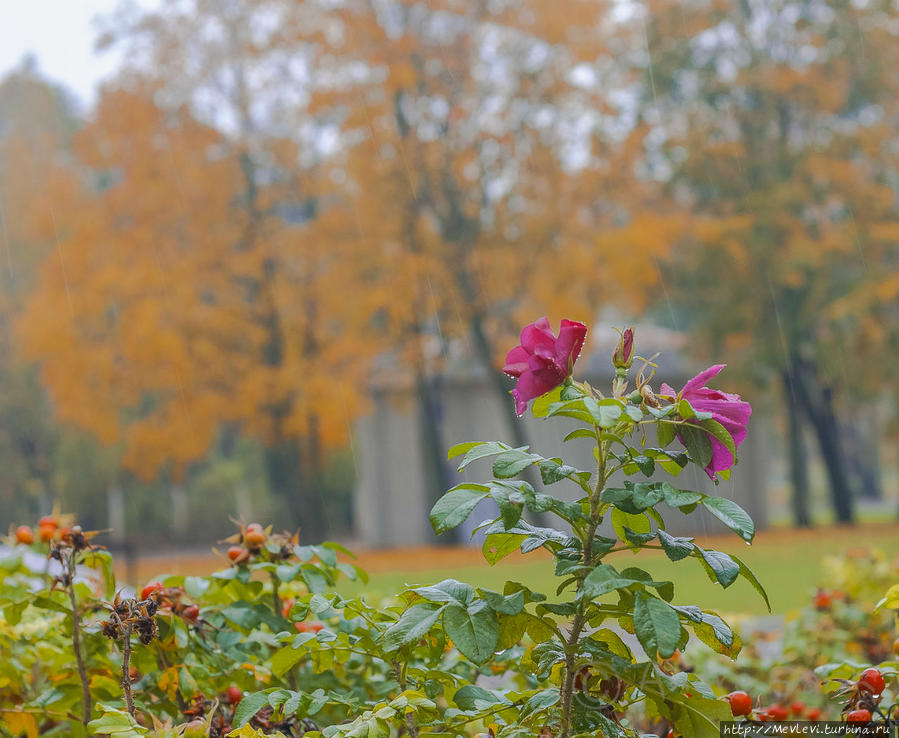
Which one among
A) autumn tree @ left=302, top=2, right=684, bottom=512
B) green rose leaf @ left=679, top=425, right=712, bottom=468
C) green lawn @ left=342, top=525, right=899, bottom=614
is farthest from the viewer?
autumn tree @ left=302, top=2, right=684, bottom=512

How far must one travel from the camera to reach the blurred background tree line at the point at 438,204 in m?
13.1

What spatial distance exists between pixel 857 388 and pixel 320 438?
902cm

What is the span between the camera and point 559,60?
13.0m

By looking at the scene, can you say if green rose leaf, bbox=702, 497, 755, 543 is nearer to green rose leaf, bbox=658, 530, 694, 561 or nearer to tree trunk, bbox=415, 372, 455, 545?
green rose leaf, bbox=658, 530, 694, 561

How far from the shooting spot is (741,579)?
9453mm

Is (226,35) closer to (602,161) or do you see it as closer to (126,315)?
(126,315)

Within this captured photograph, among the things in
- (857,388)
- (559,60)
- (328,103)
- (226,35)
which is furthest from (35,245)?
(857,388)

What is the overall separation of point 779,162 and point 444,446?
6.97 meters

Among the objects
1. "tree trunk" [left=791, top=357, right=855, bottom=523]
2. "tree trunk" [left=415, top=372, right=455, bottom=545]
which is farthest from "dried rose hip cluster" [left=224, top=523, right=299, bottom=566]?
"tree trunk" [left=791, top=357, right=855, bottom=523]

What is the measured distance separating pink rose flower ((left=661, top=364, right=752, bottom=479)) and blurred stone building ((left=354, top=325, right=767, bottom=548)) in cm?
1419

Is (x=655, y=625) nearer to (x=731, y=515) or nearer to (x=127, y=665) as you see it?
(x=731, y=515)

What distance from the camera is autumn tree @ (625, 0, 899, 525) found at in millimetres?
15578

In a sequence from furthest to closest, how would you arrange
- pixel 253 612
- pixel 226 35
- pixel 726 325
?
pixel 726 325 → pixel 226 35 → pixel 253 612

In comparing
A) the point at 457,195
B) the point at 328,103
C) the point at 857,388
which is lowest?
the point at 857,388
